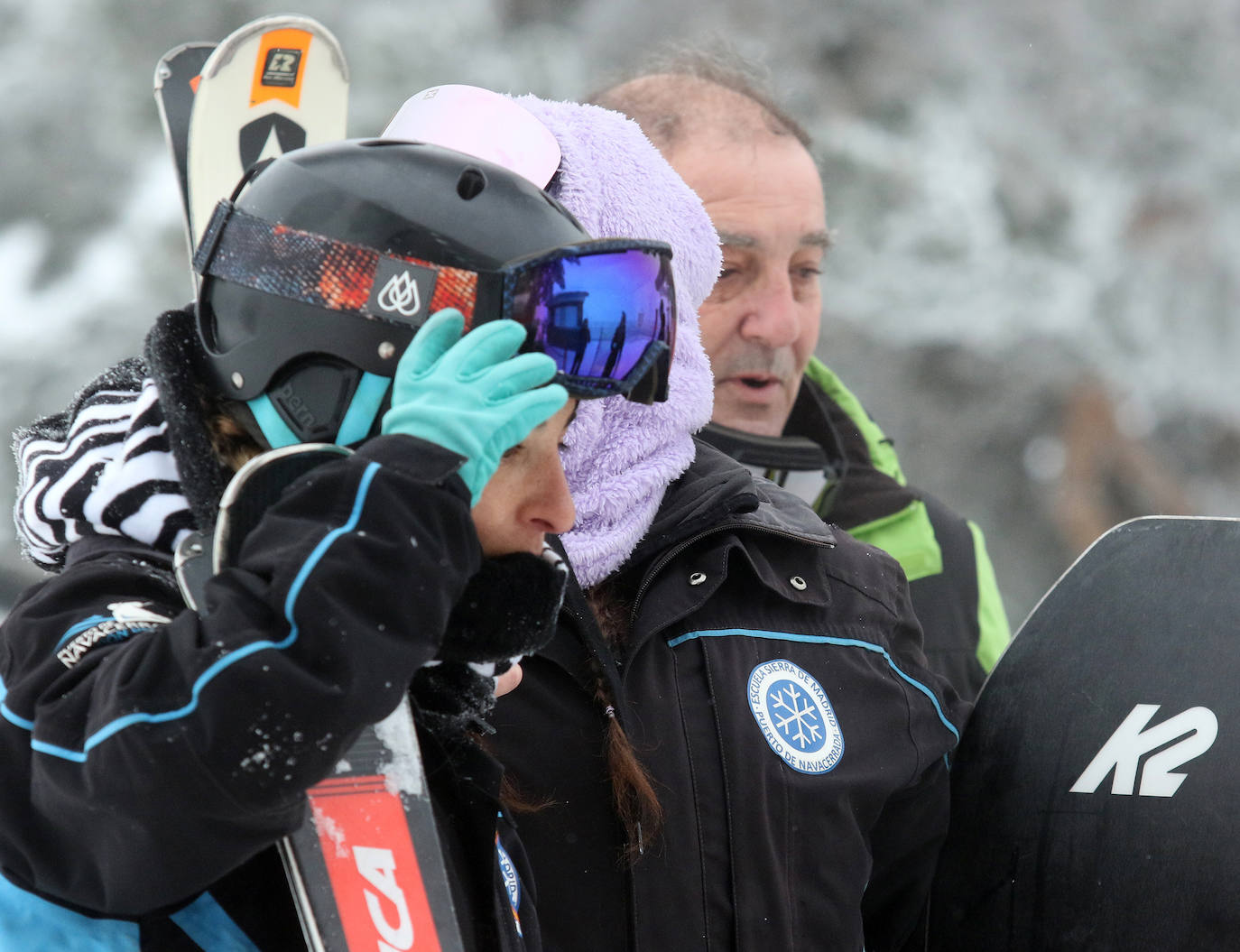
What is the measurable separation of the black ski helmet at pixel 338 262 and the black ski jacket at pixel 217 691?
183 mm

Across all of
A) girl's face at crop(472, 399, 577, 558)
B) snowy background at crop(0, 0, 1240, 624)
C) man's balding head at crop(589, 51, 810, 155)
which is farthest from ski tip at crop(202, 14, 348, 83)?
snowy background at crop(0, 0, 1240, 624)

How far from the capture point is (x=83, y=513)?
3.98 ft

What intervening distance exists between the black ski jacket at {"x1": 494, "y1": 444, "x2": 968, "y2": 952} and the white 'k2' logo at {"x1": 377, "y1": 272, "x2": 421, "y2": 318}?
20.3 inches

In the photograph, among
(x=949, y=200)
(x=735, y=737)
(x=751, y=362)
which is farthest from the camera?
(x=949, y=200)

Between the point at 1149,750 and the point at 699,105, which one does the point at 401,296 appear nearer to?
the point at 1149,750

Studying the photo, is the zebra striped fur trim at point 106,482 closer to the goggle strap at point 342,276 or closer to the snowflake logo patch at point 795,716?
the goggle strap at point 342,276

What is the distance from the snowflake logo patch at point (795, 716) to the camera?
1.65 m

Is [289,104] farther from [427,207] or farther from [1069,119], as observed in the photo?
[1069,119]

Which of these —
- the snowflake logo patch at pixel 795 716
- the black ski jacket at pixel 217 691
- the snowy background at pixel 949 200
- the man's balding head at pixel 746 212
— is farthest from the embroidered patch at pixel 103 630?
the snowy background at pixel 949 200

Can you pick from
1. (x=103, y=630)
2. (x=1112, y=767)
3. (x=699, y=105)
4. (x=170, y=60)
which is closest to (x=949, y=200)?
(x=699, y=105)

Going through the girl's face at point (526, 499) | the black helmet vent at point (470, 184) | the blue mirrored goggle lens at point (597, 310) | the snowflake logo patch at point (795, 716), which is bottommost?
the snowflake logo patch at point (795, 716)

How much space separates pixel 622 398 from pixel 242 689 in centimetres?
81

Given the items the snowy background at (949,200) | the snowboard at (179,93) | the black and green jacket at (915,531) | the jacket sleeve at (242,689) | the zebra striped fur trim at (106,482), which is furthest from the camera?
the snowy background at (949,200)

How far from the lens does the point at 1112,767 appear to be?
5.89 ft
